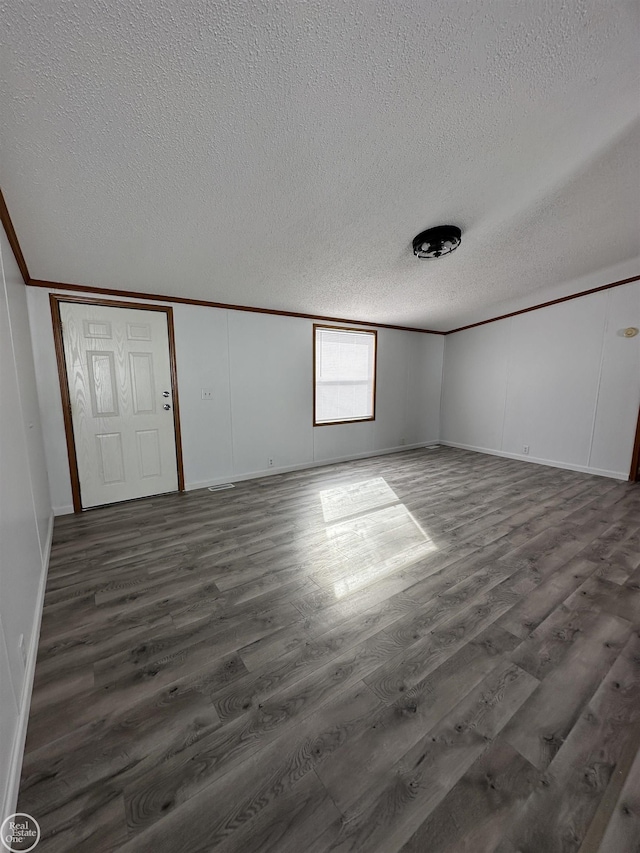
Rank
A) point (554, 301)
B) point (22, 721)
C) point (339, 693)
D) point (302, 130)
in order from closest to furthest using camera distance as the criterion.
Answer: point (22, 721) → point (339, 693) → point (302, 130) → point (554, 301)

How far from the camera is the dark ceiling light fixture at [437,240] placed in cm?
262

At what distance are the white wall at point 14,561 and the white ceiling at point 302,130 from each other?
0.74 meters

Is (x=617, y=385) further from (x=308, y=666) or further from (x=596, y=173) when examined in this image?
(x=308, y=666)

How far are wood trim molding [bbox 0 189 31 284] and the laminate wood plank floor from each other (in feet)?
7.22

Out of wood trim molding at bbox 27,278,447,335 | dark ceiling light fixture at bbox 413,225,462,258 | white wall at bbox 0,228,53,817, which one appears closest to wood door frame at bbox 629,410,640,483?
dark ceiling light fixture at bbox 413,225,462,258

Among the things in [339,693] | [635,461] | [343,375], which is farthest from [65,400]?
[635,461]

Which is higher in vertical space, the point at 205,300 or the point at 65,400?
the point at 205,300

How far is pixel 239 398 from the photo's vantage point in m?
3.96

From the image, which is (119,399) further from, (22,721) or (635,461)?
(635,461)

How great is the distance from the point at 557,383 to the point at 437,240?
3.27 metres

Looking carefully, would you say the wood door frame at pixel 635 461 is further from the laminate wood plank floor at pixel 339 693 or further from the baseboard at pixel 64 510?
the baseboard at pixel 64 510

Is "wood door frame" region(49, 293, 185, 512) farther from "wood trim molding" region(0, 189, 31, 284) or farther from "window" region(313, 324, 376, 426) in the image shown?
"window" region(313, 324, 376, 426)

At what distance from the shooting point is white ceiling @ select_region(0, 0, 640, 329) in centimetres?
116

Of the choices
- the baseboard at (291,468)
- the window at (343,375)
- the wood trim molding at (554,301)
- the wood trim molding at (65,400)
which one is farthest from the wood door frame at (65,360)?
the wood trim molding at (554,301)
